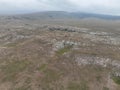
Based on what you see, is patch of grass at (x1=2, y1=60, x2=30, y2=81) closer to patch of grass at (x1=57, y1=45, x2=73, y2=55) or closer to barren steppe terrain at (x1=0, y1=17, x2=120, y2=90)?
barren steppe terrain at (x1=0, y1=17, x2=120, y2=90)

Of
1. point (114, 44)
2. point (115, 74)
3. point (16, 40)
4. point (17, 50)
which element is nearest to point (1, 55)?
point (17, 50)

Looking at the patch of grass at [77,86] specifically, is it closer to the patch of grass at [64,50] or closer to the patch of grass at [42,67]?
the patch of grass at [42,67]

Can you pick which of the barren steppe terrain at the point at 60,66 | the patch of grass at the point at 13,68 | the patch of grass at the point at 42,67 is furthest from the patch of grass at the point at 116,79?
the patch of grass at the point at 13,68

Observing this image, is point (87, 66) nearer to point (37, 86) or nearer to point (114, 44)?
point (37, 86)

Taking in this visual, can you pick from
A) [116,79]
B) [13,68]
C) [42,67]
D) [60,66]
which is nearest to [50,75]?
[42,67]

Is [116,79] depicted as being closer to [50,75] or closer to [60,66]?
[60,66]

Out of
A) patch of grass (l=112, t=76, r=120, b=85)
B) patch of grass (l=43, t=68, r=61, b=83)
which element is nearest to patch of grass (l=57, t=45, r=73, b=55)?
patch of grass (l=43, t=68, r=61, b=83)

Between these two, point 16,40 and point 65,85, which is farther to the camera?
point 16,40

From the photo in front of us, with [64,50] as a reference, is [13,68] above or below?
below
